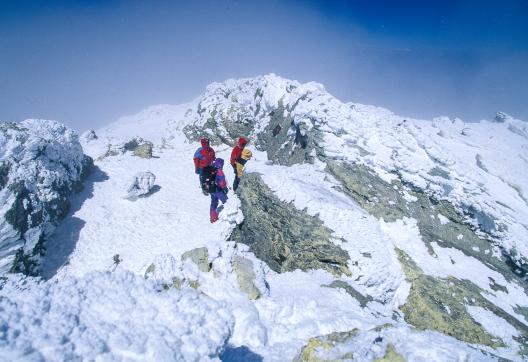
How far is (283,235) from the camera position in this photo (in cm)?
1242

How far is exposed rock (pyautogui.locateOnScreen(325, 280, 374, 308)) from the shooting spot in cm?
980

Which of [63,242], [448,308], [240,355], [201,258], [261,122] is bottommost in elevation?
[63,242]

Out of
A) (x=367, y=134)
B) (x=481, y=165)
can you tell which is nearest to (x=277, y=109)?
(x=367, y=134)

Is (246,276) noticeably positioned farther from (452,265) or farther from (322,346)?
(452,265)

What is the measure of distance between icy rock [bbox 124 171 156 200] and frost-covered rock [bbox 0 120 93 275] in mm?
3071

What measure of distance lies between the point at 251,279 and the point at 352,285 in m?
3.44

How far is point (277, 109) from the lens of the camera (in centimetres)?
2342

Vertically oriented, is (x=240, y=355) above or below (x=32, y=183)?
above

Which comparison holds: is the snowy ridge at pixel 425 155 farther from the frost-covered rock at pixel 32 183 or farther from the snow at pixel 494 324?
the frost-covered rock at pixel 32 183

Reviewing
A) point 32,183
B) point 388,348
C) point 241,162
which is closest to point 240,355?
point 388,348

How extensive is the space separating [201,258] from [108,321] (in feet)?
21.8

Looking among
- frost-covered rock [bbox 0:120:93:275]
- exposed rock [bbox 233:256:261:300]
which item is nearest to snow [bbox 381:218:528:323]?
exposed rock [bbox 233:256:261:300]

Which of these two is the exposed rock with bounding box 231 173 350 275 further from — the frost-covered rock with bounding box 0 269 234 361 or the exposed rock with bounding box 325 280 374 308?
the frost-covered rock with bounding box 0 269 234 361

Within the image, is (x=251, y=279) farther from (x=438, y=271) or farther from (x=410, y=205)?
(x=410, y=205)
